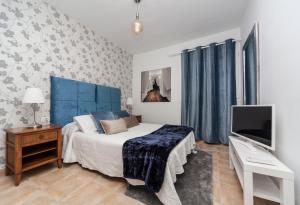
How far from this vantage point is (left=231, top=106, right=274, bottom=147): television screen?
1.40m

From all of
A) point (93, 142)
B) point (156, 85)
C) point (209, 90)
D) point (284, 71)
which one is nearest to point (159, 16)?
point (156, 85)

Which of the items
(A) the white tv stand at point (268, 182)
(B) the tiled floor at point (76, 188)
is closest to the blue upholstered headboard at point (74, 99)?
(B) the tiled floor at point (76, 188)

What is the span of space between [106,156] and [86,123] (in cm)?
87

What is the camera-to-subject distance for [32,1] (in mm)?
2248

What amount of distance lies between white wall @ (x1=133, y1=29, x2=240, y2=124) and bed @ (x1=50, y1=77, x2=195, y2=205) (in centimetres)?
148

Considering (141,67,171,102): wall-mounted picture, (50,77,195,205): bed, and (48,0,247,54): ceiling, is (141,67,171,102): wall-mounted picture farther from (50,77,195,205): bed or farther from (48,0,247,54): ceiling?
(50,77,195,205): bed

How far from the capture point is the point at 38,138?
189 centimetres

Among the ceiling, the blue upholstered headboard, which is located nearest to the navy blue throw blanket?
the blue upholstered headboard

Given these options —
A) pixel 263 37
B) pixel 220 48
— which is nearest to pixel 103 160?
pixel 263 37

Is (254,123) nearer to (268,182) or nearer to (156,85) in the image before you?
(268,182)

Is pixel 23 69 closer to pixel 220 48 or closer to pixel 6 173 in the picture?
pixel 6 173

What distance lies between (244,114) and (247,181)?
0.99 m

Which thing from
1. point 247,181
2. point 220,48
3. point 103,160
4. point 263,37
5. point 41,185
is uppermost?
point 220,48

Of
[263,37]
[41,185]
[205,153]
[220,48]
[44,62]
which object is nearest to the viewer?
[41,185]
